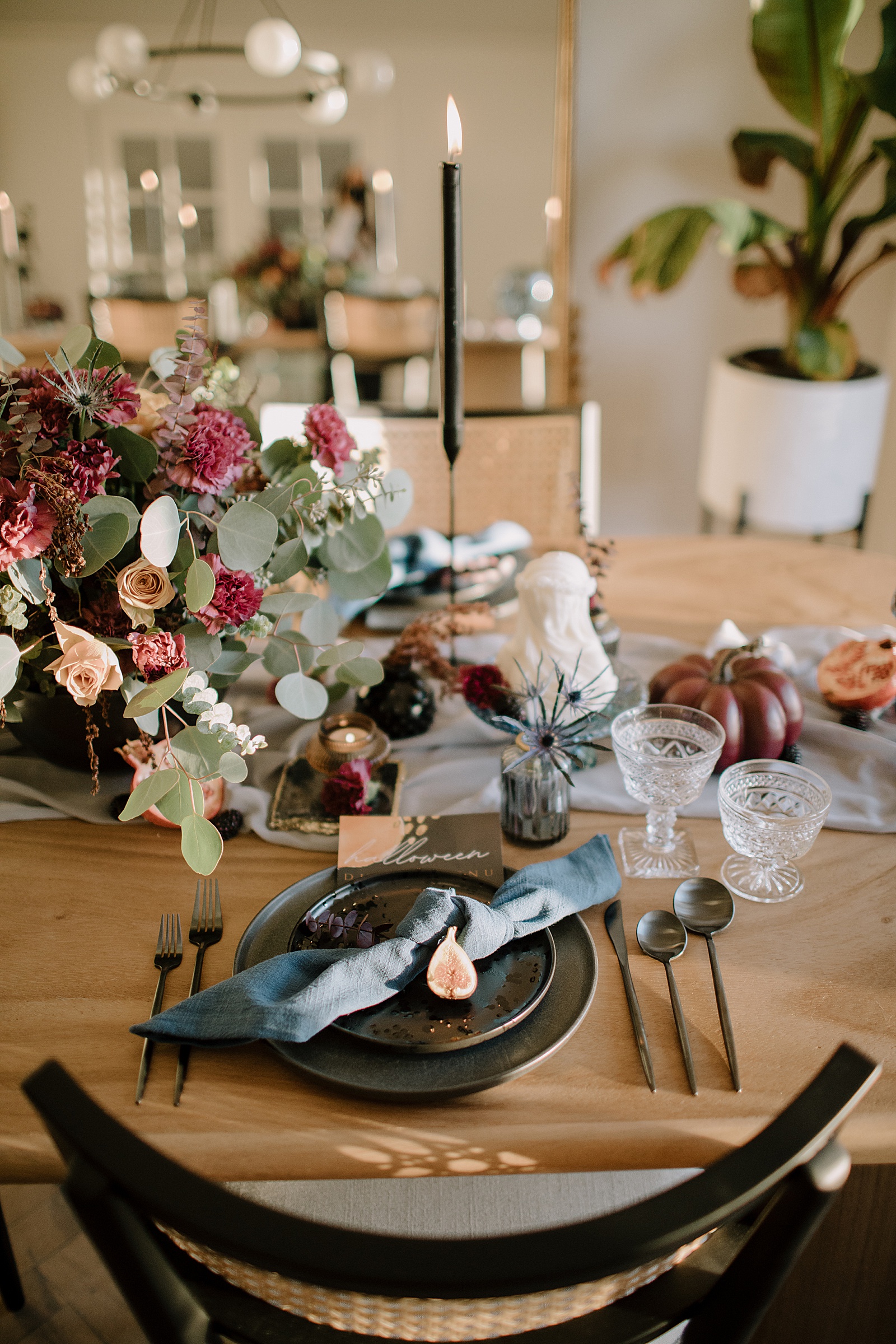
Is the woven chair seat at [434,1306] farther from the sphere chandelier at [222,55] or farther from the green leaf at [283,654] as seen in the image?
the sphere chandelier at [222,55]

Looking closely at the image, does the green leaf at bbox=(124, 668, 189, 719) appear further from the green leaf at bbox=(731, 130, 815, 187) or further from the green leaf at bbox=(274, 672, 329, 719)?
the green leaf at bbox=(731, 130, 815, 187)

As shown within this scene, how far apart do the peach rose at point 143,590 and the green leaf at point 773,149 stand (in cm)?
230

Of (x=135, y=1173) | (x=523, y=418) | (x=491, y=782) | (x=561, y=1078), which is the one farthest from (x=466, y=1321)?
(x=523, y=418)

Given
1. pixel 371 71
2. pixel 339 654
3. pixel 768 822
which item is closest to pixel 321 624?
pixel 339 654

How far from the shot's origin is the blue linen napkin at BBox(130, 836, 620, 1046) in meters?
0.66

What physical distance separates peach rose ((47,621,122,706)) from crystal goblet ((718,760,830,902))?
558mm

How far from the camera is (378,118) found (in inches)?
128

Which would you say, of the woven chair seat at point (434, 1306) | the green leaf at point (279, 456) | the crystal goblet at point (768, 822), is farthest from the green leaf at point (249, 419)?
the woven chair seat at point (434, 1306)

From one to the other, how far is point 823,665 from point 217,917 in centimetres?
78

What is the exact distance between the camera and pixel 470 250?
125 inches

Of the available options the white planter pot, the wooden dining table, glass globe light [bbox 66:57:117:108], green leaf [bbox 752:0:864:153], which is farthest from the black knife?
glass globe light [bbox 66:57:117:108]

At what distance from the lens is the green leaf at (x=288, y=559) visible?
2.98 ft

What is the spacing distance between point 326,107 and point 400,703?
2.69 m

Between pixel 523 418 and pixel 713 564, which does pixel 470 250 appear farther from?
pixel 713 564
